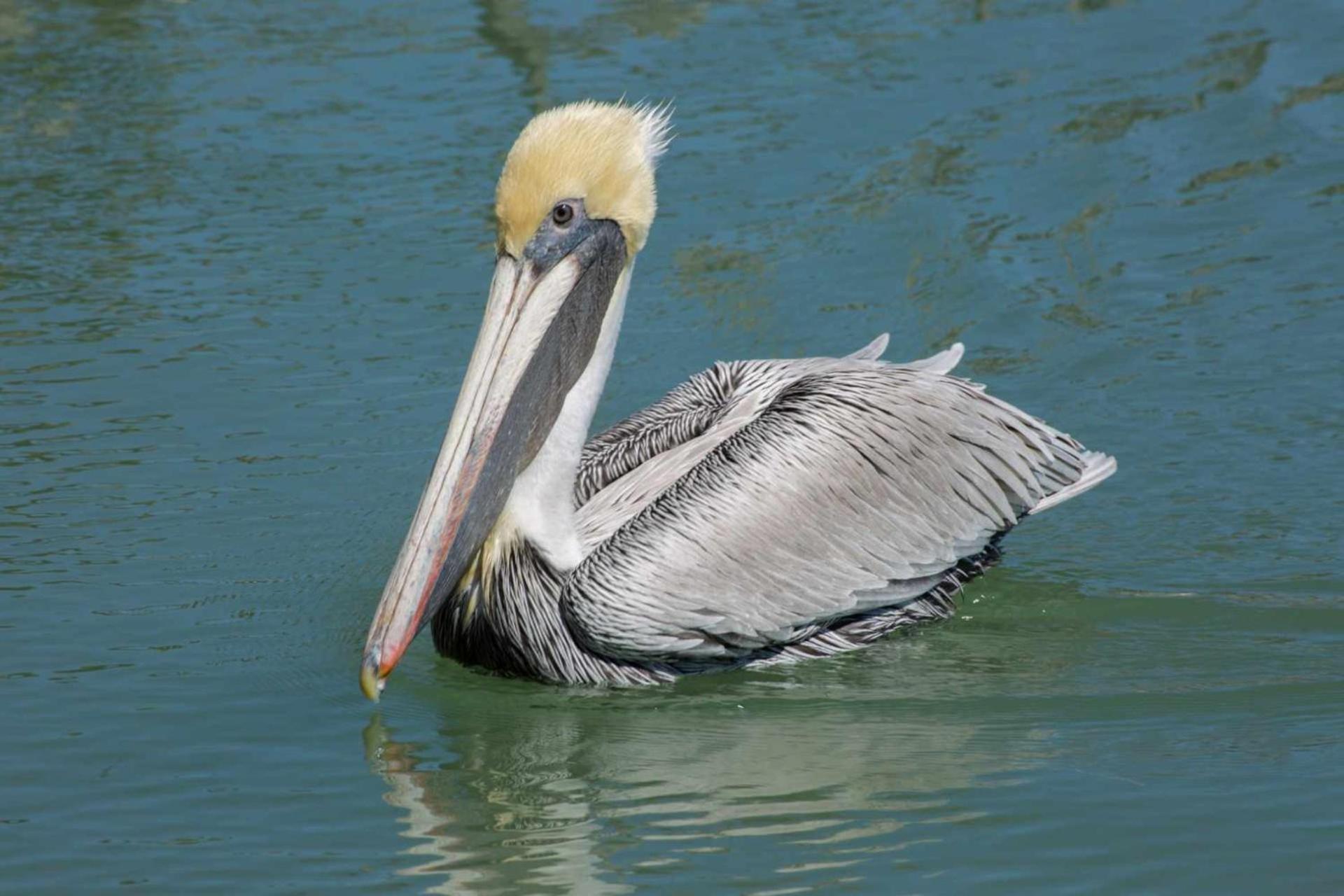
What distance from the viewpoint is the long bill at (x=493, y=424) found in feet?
17.0

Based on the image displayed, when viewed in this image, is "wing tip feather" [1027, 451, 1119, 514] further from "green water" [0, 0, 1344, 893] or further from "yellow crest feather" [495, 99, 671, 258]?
"yellow crest feather" [495, 99, 671, 258]

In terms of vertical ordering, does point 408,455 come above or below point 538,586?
above

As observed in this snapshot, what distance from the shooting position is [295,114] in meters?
10.7

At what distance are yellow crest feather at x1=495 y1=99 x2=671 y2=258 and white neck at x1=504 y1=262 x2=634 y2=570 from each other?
0.27 meters

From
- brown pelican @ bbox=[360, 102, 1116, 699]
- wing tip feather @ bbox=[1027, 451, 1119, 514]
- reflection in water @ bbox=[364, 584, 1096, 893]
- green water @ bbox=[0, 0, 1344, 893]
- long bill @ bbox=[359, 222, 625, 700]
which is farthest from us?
wing tip feather @ bbox=[1027, 451, 1119, 514]

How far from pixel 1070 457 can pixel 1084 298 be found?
2.09 meters

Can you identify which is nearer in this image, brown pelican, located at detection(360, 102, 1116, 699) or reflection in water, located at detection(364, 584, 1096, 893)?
reflection in water, located at detection(364, 584, 1096, 893)

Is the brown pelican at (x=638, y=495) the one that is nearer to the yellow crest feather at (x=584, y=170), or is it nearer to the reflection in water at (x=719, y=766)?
the yellow crest feather at (x=584, y=170)

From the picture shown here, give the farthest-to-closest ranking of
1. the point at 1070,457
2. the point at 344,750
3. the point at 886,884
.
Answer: the point at 1070,457 → the point at 344,750 → the point at 886,884

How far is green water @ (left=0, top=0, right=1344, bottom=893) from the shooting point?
15.6 ft

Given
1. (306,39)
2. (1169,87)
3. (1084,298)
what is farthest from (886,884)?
(306,39)

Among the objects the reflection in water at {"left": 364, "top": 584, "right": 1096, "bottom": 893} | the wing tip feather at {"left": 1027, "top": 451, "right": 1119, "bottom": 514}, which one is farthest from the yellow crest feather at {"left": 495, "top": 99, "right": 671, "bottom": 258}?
the wing tip feather at {"left": 1027, "top": 451, "right": 1119, "bottom": 514}

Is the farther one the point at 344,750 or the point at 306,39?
the point at 306,39

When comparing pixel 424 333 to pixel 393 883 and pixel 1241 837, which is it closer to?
pixel 393 883
